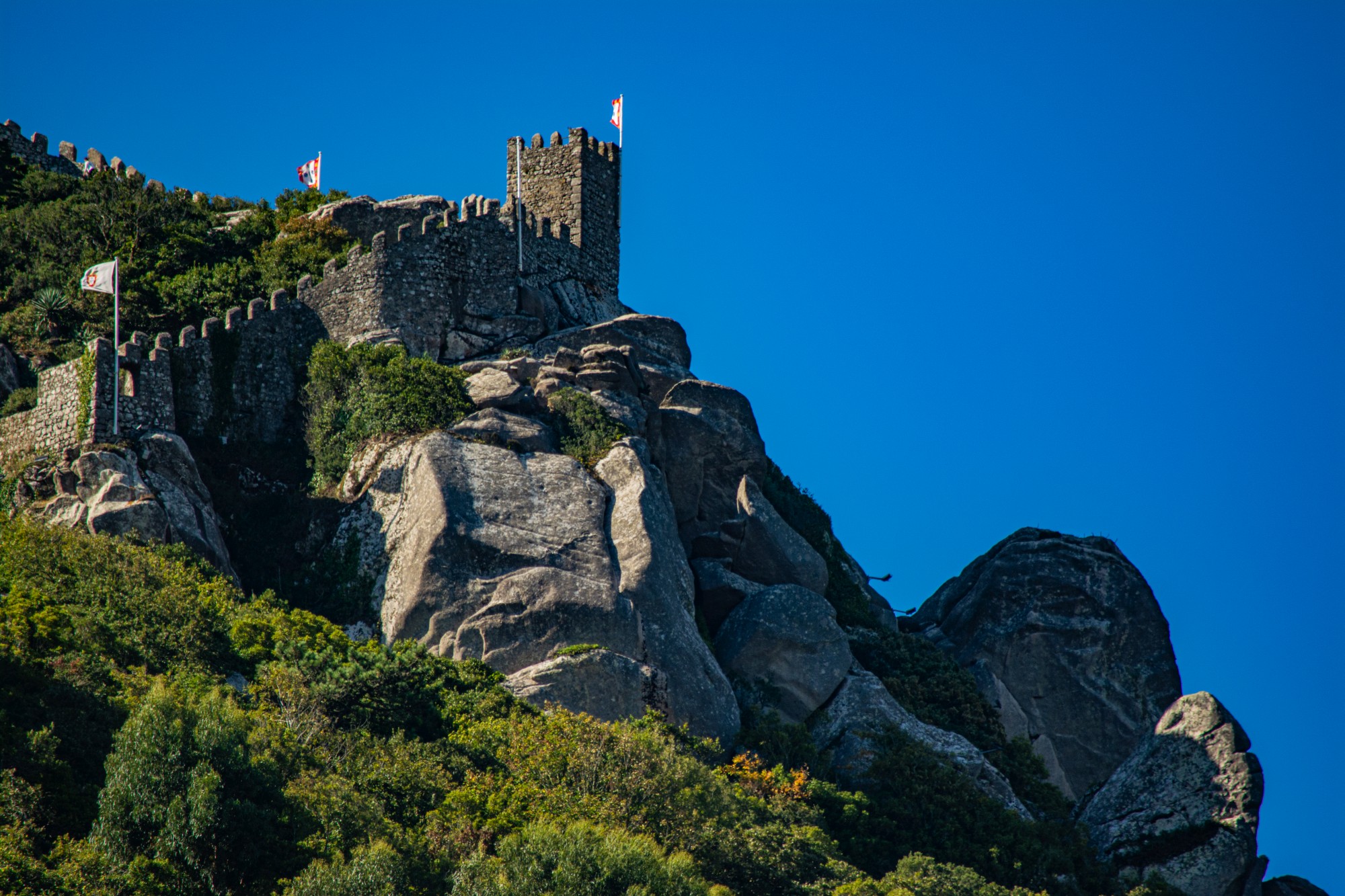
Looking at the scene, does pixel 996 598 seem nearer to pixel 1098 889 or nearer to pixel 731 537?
pixel 731 537

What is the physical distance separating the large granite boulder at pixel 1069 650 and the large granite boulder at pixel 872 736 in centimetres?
594

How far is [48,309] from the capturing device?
4331 cm

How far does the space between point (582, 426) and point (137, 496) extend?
10.6 metres

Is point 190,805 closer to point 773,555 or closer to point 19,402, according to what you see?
point 19,402

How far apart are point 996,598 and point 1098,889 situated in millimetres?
12713

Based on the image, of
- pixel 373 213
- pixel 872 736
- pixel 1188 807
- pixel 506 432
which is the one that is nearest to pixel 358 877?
pixel 872 736

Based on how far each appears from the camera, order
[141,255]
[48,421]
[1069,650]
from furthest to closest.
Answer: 1. [141,255]
2. [1069,650]
3. [48,421]

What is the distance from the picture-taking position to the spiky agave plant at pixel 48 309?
4291 centimetres

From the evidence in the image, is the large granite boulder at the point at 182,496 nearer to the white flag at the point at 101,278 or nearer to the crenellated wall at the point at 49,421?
the crenellated wall at the point at 49,421

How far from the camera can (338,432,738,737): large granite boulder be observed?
113 ft

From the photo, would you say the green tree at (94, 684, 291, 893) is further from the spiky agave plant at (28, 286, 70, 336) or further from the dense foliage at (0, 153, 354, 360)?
the spiky agave plant at (28, 286, 70, 336)

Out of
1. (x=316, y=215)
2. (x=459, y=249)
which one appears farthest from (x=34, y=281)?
(x=459, y=249)

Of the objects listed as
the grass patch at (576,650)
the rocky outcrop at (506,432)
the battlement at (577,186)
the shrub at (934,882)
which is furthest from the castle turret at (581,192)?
the shrub at (934,882)

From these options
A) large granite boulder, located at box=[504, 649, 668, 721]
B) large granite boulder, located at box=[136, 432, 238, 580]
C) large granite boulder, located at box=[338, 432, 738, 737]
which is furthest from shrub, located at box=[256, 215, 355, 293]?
large granite boulder, located at box=[504, 649, 668, 721]
